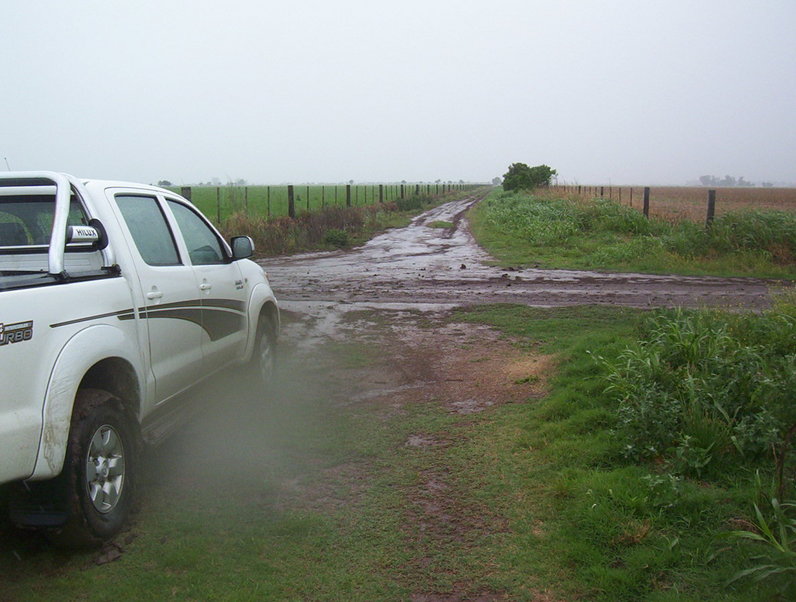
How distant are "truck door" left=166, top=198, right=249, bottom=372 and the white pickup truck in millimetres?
17

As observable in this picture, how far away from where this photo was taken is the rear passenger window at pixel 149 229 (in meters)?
4.73

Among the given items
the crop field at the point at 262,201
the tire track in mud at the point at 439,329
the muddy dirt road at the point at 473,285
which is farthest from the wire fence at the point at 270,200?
the muddy dirt road at the point at 473,285

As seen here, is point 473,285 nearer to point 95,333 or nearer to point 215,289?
point 215,289

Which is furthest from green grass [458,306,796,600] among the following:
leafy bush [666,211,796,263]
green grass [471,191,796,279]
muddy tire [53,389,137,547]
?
leafy bush [666,211,796,263]

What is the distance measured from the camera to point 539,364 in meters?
7.69

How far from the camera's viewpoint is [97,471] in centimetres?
376

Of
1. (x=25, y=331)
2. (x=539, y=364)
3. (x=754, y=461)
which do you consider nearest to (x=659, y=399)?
(x=754, y=461)

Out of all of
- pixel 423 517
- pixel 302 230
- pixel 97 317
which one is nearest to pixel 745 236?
pixel 302 230

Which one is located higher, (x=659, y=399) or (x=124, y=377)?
(x=124, y=377)

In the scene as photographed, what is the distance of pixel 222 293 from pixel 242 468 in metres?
1.51

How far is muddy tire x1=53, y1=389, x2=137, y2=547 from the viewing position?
3518 millimetres

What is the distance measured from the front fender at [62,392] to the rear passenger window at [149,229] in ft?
3.62

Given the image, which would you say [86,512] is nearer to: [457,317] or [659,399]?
[659,399]

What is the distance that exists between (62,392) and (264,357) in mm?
3564
